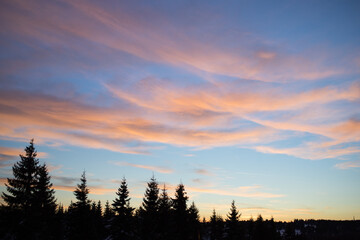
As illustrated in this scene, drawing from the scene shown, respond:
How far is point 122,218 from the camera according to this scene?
3919 centimetres

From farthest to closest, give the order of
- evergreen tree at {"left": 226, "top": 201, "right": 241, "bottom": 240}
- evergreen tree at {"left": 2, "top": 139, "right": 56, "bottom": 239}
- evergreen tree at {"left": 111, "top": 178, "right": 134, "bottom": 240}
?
evergreen tree at {"left": 226, "top": 201, "right": 241, "bottom": 240}
evergreen tree at {"left": 111, "top": 178, "right": 134, "bottom": 240}
evergreen tree at {"left": 2, "top": 139, "right": 56, "bottom": 239}

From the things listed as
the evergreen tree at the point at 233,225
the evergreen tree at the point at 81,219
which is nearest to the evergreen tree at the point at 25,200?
the evergreen tree at the point at 81,219

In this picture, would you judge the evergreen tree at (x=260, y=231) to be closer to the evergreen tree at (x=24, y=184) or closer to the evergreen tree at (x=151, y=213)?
the evergreen tree at (x=151, y=213)

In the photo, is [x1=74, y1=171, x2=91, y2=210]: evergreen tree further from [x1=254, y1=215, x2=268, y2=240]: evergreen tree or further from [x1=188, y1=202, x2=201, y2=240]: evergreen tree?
[x1=254, y1=215, x2=268, y2=240]: evergreen tree

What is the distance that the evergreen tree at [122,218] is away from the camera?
38.5 meters

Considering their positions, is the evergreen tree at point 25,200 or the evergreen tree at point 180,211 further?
the evergreen tree at point 180,211

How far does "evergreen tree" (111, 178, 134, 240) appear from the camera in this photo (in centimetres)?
3847

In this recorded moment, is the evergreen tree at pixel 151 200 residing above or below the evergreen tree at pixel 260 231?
above

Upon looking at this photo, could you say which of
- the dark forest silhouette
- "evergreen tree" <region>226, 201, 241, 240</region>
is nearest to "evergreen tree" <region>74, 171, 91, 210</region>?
the dark forest silhouette

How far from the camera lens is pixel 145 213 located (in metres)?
40.4

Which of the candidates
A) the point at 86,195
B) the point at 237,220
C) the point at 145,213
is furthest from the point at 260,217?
the point at 86,195

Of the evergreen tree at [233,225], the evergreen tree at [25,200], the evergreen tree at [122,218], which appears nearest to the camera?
the evergreen tree at [25,200]

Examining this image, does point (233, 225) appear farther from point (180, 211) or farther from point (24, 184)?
point (24, 184)

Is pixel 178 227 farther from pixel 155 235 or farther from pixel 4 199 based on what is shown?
pixel 4 199
